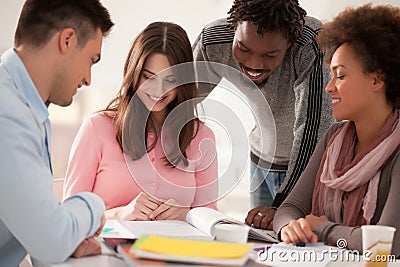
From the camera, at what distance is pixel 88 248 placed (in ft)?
4.00

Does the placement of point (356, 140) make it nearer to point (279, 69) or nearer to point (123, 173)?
point (279, 69)

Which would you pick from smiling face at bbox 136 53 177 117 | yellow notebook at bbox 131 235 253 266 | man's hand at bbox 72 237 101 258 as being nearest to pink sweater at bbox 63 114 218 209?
smiling face at bbox 136 53 177 117

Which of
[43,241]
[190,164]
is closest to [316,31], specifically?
[190,164]

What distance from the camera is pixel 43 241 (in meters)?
1.09

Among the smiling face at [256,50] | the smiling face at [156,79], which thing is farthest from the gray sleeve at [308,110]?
the smiling face at [156,79]

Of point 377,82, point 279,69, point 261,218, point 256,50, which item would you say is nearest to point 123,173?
point 261,218

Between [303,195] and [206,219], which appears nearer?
[206,219]

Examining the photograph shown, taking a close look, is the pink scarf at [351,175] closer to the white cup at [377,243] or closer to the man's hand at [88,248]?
the white cup at [377,243]

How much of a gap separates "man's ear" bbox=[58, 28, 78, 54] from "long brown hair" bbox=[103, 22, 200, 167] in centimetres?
51

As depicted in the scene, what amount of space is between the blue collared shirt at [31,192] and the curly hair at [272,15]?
79cm

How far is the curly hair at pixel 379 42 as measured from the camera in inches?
62.9

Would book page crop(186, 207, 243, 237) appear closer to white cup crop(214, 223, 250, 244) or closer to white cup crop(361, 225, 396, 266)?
white cup crop(214, 223, 250, 244)

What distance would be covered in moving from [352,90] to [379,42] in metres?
0.14

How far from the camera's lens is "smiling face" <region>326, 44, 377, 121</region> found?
1610 millimetres
